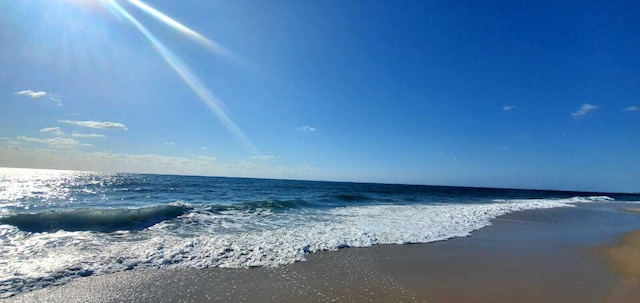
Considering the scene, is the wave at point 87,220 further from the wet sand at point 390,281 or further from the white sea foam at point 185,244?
the wet sand at point 390,281

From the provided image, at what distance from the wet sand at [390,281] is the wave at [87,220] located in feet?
19.2

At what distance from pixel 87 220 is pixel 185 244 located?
6216 millimetres

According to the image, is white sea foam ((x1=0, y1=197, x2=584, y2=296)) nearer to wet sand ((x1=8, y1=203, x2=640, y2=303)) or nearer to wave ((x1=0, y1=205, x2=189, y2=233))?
wet sand ((x1=8, y1=203, x2=640, y2=303))

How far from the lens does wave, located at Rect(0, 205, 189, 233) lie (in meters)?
9.62

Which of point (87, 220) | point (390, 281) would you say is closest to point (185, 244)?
point (390, 281)

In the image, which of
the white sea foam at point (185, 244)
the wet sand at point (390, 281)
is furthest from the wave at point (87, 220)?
the wet sand at point (390, 281)

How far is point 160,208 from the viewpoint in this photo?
14.0 meters

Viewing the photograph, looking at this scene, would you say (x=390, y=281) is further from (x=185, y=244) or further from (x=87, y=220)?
(x=87, y=220)

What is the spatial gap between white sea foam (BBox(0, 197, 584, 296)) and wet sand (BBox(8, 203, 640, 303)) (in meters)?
0.53

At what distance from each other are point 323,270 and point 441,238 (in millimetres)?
5392

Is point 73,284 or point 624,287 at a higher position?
point 624,287

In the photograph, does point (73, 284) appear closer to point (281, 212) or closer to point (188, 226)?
point (188, 226)

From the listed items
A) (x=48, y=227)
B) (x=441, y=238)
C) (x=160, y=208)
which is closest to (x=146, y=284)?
(x=48, y=227)

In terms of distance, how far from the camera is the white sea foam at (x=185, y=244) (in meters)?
A: 5.66
